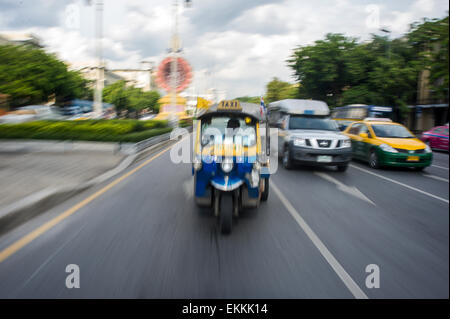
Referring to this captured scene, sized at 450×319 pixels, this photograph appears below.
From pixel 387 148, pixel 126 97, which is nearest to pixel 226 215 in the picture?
pixel 387 148

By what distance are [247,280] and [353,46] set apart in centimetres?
3845

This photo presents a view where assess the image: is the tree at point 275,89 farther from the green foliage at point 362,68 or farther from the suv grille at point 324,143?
the suv grille at point 324,143

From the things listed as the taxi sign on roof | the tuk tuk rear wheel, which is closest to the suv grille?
the taxi sign on roof

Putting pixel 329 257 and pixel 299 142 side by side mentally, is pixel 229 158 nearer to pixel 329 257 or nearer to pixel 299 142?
pixel 329 257

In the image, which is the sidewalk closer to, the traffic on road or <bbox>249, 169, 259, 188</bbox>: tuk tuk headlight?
the traffic on road

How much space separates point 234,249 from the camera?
4.50 metres

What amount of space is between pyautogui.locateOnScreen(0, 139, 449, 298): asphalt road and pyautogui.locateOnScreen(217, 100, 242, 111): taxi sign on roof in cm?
184

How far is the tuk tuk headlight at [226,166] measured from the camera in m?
5.23

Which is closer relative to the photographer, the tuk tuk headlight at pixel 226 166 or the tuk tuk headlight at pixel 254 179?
the tuk tuk headlight at pixel 226 166

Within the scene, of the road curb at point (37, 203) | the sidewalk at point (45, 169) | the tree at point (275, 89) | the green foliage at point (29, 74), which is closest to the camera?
the road curb at point (37, 203)

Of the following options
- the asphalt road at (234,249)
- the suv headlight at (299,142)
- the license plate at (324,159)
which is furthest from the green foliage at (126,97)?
the asphalt road at (234,249)

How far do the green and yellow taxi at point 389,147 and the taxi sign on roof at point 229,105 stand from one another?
7566mm

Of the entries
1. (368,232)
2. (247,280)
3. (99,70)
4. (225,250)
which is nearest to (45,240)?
(225,250)
